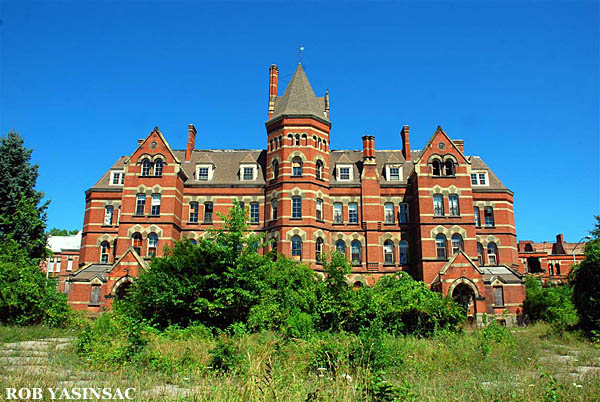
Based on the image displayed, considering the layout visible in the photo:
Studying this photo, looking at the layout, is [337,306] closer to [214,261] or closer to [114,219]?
[214,261]

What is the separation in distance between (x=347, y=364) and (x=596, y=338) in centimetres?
1549

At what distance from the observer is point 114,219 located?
40.8m

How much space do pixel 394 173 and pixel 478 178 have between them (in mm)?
7994

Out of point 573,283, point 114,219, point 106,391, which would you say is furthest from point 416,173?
point 106,391

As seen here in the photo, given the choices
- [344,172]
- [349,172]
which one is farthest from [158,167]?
[349,172]

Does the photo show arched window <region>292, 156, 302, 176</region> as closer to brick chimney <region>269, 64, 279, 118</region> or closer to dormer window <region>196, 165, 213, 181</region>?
brick chimney <region>269, 64, 279, 118</region>

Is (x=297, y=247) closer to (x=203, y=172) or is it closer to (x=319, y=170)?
(x=319, y=170)

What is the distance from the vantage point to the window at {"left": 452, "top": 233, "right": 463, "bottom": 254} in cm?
3705

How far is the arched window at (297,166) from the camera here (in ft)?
127

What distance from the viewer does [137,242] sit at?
1503 inches

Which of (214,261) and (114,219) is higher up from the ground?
(114,219)

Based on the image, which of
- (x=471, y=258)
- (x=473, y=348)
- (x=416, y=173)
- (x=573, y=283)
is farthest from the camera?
(x=416, y=173)

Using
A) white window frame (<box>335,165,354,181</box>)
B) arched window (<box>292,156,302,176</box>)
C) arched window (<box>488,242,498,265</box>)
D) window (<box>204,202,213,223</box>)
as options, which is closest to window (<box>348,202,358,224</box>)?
white window frame (<box>335,165,354,181</box>)

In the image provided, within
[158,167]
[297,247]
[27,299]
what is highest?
[158,167]
